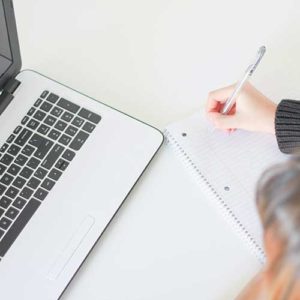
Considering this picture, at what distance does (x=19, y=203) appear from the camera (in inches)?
26.3

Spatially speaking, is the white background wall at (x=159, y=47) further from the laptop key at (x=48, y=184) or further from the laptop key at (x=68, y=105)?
the laptop key at (x=48, y=184)

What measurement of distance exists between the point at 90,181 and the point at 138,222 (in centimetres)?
8

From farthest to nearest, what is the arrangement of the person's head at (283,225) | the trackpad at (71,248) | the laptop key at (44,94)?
the laptop key at (44,94)
the trackpad at (71,248)
the person's head at (283,225)

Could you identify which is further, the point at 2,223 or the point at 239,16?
the point at 239,16

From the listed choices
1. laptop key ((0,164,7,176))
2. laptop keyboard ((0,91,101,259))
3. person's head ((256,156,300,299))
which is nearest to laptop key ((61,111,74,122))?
laptop keyboard ((0,91,101,259))

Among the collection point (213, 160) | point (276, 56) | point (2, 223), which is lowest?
point (2, 223)

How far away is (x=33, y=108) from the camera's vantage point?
736 millimetres

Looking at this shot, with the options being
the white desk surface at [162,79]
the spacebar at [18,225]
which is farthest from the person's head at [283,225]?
the spacebar at [18,225]

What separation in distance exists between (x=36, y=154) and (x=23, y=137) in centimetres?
3

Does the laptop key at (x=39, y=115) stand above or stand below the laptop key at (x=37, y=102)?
below

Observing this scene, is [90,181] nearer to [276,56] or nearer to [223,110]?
[223,110]

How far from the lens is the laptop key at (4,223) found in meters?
0.65

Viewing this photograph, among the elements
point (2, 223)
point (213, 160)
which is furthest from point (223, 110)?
point (2, 223)

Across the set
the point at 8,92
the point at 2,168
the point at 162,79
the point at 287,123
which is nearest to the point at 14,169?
the point at 2,168
